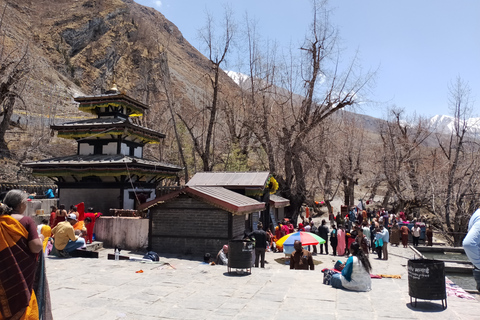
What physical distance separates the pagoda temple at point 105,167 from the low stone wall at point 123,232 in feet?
9.88

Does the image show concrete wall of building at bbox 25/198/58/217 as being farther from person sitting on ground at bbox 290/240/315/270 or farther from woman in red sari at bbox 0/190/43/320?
woman in red sari at bbox 0/190/43/320

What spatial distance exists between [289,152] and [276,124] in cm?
288

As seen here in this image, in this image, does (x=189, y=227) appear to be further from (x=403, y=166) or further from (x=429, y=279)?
(x=403, y=166)

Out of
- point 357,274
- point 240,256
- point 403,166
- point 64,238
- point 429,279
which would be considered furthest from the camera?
point 403,166

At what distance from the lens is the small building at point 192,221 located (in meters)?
14.3

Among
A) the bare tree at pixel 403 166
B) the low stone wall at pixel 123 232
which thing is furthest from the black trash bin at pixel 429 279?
the bare tree at pixel 403 166

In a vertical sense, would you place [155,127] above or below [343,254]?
above

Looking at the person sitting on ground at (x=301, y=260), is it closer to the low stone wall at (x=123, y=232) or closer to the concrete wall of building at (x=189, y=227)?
the concrete wall of building at (x=189, y=227)

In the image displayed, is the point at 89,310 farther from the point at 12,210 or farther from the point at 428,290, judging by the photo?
the point at 428,290

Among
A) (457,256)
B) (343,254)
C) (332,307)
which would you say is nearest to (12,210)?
(332,307)

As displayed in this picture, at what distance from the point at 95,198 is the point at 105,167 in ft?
7.96

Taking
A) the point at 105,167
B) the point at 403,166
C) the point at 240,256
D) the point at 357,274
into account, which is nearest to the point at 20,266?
the point at 240,256

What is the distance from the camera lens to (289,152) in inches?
1142

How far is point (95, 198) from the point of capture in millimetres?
21047
